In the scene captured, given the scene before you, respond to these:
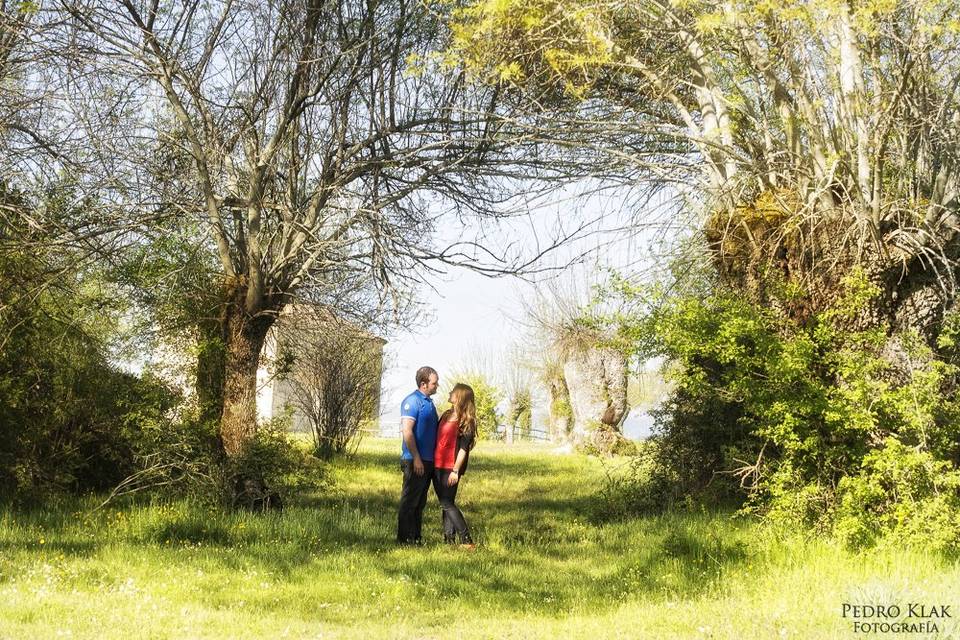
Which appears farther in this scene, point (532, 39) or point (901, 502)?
point (532, 39)

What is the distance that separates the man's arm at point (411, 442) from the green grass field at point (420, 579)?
84 cm

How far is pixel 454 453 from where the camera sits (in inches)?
359

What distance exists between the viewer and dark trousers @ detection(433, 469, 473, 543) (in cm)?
895

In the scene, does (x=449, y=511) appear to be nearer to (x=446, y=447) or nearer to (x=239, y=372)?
(x=446, y=447)

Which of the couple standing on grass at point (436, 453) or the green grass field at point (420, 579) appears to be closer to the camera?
the green grass field at point (420, 579)

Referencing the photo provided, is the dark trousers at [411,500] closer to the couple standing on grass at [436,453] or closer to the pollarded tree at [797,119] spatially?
the couple standing on grass at [436,453]

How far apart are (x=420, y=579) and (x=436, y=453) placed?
6.70ft

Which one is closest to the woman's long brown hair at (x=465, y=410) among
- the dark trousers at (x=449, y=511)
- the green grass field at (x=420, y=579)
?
the dark trousers at (x=449, y=511)

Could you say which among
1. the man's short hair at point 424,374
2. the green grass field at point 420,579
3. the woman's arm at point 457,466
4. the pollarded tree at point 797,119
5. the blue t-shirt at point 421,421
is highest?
the pollarded tree at point 797,119

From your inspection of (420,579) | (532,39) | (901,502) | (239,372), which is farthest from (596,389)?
(420,579)

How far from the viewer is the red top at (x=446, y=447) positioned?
29.8 ft

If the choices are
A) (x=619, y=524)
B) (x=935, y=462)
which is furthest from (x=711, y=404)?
(x=935, y=462)

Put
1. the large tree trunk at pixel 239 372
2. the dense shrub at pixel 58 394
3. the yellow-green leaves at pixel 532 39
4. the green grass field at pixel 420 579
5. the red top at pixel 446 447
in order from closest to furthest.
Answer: the green grass field at pixel 420 579 → the yellow-green leaves at pixel 532 39 → the red top at pixel 446 447 → the dense shrub at pixel 58 394 → the large tree trunk at pixel 239 372

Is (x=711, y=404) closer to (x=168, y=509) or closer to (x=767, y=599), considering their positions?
(x=767, y=599)
